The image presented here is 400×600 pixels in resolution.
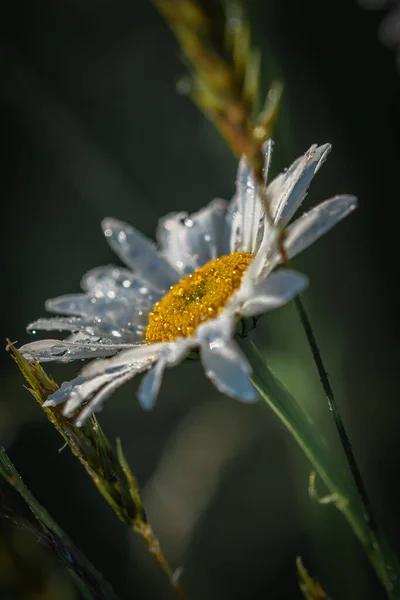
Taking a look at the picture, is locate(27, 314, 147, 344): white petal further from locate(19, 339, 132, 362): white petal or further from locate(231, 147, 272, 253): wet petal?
locate(231, 147, 272, 253): wet petal

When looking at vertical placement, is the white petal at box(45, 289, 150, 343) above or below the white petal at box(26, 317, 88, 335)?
below

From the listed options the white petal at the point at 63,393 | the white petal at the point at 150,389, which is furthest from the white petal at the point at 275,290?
the white petal at the point at 63,393

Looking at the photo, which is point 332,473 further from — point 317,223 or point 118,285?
point 118,285

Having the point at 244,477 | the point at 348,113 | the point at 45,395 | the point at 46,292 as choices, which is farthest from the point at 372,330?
the point at 45,395

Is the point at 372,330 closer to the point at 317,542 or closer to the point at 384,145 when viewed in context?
the point at 384,145

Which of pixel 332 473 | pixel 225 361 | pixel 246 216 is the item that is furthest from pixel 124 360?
pixel 246 216

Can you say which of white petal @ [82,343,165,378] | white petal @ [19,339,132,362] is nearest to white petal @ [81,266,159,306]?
white petal @ [19,339,132,362]
